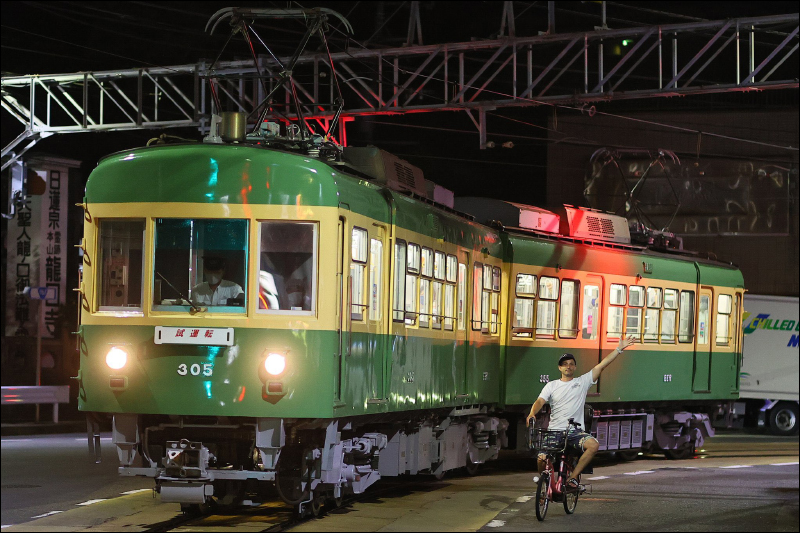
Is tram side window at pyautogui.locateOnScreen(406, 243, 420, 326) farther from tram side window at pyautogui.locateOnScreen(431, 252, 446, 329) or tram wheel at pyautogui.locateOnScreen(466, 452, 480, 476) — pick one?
tram wheel at pyautogui.locateOnScreen(466, 452, 480, 476)

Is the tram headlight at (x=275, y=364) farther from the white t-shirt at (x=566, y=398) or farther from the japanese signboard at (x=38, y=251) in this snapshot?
the japanese signboard at (x=38, y=251)

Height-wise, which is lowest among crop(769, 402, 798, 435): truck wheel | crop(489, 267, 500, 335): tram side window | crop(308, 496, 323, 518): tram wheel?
crop(769, 402, 798, 435): truck wheel

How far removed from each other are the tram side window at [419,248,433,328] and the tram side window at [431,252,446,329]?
0.15 m

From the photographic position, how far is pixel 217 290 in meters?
10.9

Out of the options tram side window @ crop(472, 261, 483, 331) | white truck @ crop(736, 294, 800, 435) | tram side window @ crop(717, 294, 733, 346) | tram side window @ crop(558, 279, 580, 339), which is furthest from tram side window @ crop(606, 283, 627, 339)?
white truck @ crop(736, 294, 800, 435)

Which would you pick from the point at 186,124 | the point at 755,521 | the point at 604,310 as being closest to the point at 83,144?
the point at 186,124

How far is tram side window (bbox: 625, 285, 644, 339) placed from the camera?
65.1 feet

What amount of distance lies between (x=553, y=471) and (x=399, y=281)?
2.52 metres

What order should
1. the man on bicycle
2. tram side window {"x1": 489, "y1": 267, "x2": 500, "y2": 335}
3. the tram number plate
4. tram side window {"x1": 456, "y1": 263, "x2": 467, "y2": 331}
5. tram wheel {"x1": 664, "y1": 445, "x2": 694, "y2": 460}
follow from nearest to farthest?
the tram number plate < the man on bicycle < tram side window {"x1": 456, "y1": 263, "x2": 467, "y2": 331} < tram side window {"x1": 489, "y1": 267, "x2": 500, "y2": 335} < tram wheel {"x1": 664, "y1": 445, "x2": 694, "y2": 460}

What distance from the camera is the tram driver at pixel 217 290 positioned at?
10875mm

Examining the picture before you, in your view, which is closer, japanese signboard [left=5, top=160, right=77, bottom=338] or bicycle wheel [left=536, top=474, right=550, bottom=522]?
bicycle wheel [left=536, top=474, right=550, bottom=522]

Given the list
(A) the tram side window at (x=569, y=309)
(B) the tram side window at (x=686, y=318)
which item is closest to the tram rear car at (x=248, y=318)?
(A) the tram side window at (x=569, y=309)

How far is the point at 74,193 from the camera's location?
27859 millimetres

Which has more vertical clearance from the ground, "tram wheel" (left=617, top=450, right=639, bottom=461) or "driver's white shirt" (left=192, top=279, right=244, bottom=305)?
Answer: "driver's white shirt" (left=192, top=279, right=244, bottom=305)
